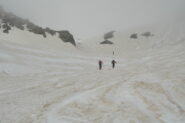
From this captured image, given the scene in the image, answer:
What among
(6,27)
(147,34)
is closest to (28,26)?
(6,27)

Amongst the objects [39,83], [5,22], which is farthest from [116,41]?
[39,83]

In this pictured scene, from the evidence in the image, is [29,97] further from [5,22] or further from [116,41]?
[116,41]

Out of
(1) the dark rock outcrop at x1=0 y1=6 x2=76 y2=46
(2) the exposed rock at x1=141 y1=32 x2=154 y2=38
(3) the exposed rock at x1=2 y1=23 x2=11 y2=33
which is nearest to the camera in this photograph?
(3) the exposed rock at x1=2 y1=23 x2=11 y2=33

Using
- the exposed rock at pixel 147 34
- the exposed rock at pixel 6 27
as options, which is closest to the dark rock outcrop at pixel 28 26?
the exposed rock at pixel 6 27

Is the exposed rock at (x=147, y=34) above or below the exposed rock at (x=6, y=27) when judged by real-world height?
above

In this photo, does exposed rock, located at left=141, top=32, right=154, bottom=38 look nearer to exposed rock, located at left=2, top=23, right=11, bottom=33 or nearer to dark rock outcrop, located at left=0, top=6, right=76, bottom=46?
dark rock outcrop, located at left=0, top=6, right=76, bottom=46

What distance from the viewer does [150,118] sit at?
11.0 metres

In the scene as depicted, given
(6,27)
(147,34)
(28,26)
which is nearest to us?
(6,27)

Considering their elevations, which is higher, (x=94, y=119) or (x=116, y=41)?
(x=116, y=41)

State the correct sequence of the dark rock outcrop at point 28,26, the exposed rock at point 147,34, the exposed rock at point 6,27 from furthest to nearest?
the exposed rock at point 147,34 → the dark rock outcrop at point 28,26 → the exposed rock at point 6,27

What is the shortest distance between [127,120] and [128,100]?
3032mm

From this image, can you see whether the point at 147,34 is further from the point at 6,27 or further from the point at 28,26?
the point at 6,27

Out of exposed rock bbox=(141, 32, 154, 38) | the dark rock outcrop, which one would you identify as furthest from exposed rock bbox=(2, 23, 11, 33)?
exposed rock bbox=(141, 32, 154, 38)

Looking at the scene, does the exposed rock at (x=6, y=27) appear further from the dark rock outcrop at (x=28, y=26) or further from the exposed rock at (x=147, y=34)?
the exposed rock at (x=147, y=34)
